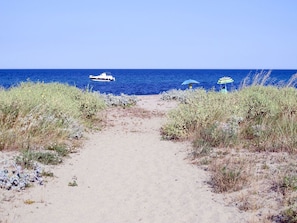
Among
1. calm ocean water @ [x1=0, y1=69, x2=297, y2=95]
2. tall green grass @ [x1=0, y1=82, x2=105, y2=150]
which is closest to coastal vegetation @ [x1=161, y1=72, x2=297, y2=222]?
calm ocean water @ [x1=0, y1=69, x2=297, y2=95]

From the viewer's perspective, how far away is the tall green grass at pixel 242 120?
1066cm

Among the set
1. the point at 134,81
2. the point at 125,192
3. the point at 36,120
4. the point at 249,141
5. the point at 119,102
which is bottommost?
the point at 134,81

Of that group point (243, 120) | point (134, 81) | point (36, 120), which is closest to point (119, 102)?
point (243, 120)

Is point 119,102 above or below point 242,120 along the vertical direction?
below

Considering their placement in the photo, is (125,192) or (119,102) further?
(119,102)

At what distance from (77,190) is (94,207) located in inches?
36.9

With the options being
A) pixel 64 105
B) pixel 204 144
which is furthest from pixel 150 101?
pixel 204 144

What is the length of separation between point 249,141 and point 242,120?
1.82 meters

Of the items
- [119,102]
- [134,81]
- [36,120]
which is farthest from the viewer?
[134,81]

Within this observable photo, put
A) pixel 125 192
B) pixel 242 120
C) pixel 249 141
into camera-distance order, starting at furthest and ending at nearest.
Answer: pixel 242 120 < pixel 249 141 < pixel 125 192

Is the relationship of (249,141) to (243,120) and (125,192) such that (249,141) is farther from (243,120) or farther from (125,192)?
(125,192)

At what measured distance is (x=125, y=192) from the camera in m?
7.64

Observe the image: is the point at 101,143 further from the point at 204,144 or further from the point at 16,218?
the point at 16,218

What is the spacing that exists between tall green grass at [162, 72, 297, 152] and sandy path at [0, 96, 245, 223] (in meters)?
0.89
